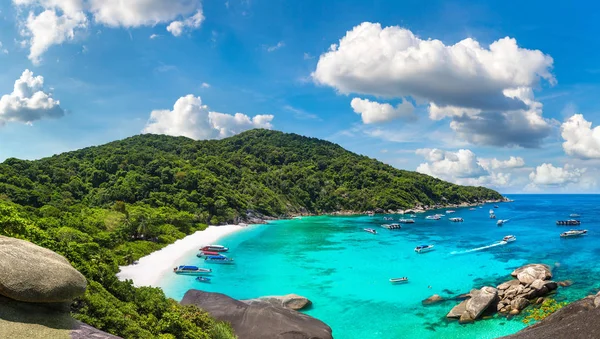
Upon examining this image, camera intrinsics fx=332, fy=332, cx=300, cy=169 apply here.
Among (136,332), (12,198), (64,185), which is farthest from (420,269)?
(64,185)

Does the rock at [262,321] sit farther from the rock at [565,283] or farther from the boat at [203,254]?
the rock at [565,283]

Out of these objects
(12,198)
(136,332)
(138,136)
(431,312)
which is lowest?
(431,312)

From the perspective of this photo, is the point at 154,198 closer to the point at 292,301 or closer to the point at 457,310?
the point at 292,301

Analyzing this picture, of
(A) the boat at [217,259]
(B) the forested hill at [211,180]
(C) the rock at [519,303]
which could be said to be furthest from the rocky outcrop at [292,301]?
(B) the forested hill at [211,180]

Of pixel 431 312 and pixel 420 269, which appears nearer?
pixel 431 312

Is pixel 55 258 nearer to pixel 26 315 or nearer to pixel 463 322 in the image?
pixel 26 315

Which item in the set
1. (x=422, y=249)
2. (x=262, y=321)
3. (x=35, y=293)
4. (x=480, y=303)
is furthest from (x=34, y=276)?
(x=422, y=249)

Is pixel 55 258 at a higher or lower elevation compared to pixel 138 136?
lower

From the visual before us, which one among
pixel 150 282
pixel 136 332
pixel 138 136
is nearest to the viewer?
pixel 136 332
